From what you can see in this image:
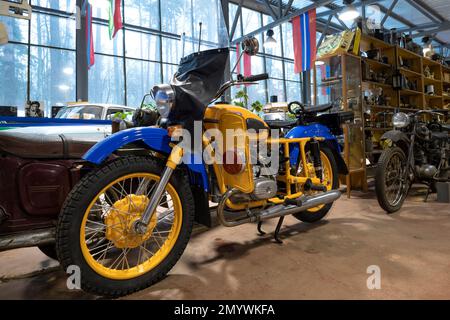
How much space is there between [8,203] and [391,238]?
2380mm

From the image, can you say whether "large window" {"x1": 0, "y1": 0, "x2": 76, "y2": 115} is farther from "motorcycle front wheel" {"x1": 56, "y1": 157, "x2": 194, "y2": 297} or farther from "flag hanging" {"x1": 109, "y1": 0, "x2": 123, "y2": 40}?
"motorcycle front wheel" {"x1": 56, "y1": 157, "x2": 194, "y2": 297}

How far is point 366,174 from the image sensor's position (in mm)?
4160

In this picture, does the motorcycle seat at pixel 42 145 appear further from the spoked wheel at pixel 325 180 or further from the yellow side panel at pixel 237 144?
the spoked wheel at pixel 325 180

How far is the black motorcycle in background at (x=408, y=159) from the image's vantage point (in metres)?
2.87

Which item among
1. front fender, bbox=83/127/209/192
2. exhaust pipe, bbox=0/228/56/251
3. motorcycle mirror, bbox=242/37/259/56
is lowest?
exhaust pipe, bbox=0/228/56/251

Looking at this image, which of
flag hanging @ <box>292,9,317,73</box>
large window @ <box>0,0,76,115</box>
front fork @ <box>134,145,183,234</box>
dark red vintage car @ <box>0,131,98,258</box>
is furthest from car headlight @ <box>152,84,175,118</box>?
large window @ <box>0,0,76,115</box>

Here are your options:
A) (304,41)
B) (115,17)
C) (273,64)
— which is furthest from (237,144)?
(273,64)

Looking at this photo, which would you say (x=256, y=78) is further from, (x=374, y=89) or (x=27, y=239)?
(x=374, y=89)

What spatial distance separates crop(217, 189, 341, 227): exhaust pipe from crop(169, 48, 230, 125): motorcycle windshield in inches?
20.2

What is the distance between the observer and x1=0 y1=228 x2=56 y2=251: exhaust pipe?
129 centimetres

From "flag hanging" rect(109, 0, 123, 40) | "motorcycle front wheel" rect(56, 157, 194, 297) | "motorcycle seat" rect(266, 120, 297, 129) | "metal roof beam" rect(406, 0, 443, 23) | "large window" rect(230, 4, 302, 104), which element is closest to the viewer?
"motorcycle front wheel" rect(56, 157, 194, 297)

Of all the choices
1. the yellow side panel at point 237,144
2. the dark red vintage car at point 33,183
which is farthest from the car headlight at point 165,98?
the dark red vintage car at point 33,183
